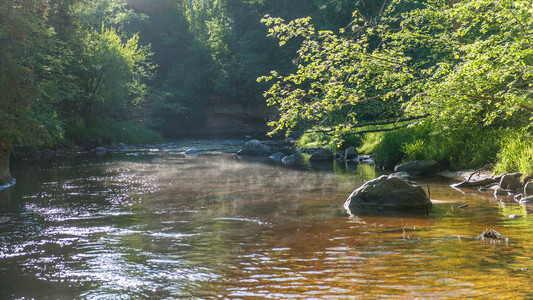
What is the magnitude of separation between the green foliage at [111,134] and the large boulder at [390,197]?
27.8 meters

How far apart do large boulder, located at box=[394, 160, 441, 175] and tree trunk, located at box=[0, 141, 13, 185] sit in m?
13.9

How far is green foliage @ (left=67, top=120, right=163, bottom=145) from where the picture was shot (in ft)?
111

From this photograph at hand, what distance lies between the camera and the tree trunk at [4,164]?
53.6 ft

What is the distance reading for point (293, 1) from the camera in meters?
44.3

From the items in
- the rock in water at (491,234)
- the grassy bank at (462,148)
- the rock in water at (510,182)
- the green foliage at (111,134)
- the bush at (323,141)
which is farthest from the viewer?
the green foliage at (111,134)

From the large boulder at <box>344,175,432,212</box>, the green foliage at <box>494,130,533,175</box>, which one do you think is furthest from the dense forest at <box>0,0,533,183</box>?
the large boulder at <box>344,175,432,212</box>

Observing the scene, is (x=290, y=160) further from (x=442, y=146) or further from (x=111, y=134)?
(x=111, y=134)

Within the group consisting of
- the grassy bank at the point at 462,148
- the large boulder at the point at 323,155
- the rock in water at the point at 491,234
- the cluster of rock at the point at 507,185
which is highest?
the grassy bank at the point at 462,148

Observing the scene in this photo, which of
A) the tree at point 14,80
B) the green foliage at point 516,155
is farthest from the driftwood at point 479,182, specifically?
the tree at point 14,80

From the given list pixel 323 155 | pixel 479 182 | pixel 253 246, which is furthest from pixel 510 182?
pixel 323 155

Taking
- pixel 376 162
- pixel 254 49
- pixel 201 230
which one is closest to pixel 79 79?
pixel 254 49

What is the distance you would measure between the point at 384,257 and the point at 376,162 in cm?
1379

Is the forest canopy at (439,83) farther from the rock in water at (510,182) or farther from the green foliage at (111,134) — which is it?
the green foliage at (111,134)

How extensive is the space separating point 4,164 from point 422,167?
14688mm
